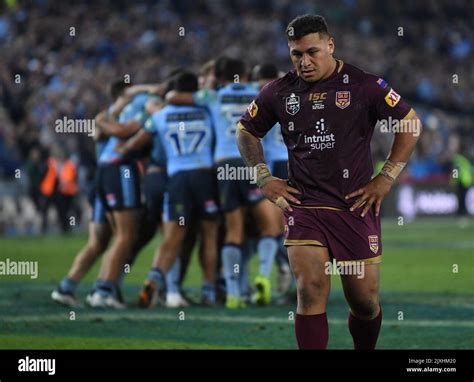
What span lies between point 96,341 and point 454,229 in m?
19.5

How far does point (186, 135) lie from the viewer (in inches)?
493

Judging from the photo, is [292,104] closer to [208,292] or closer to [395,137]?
[395,137]

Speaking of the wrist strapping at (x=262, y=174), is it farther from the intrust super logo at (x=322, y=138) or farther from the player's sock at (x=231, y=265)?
the player's sock at (x=231, y=265)

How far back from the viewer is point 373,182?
717 centimetres

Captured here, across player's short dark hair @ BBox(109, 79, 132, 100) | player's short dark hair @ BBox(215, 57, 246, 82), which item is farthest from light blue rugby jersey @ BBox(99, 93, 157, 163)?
player's short dark hair @ BBox(215, 57, 246, 82)

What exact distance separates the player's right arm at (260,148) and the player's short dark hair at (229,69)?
5.08 metres

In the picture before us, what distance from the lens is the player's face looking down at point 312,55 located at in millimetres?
6980

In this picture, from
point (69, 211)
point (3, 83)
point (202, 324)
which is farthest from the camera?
point (69, 211)

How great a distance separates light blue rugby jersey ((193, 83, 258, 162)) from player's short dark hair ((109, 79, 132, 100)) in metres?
1.05

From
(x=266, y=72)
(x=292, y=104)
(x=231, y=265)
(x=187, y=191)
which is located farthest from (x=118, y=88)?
(x=292, y=104)

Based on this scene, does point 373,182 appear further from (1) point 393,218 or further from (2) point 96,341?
(1) point 393,218

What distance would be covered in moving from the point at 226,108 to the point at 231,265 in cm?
165

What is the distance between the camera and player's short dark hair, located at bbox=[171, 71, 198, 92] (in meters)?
12.4
